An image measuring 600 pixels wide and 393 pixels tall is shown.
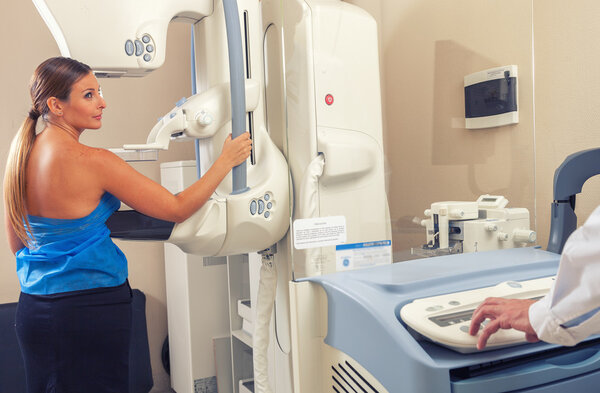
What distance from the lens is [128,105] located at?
3012 millimetres

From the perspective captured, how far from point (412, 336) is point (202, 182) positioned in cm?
68

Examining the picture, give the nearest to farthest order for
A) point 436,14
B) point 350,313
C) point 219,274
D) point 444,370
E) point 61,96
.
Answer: point 444,370
point 350,313
point 436,14
point 61,96
point 219,274

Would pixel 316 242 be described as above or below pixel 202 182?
below

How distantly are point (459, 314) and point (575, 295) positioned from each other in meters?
0.26

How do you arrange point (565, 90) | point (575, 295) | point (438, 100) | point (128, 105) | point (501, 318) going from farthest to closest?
point (128, 105) < point (565, 90) < point (438, 100) < point (501, 318) < point (575, 295)

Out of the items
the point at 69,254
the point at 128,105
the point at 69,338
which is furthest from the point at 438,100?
the point at 128,105

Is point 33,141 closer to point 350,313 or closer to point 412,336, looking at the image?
point 350,313

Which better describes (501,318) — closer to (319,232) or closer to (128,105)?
(319,232)

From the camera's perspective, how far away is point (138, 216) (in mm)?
1396

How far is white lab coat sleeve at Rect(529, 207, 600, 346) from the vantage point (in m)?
0.64

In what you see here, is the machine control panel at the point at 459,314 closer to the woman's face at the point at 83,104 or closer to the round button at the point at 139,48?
the round button at the point at 139,48

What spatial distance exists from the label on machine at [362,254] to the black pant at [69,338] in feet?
2.23

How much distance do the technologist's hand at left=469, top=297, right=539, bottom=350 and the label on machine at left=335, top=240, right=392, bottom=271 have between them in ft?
1.30

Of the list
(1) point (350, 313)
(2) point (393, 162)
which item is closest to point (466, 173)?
(2) point (393, 162)
